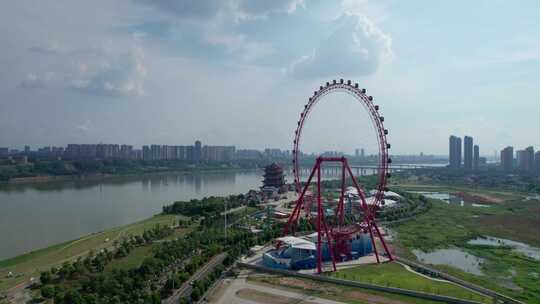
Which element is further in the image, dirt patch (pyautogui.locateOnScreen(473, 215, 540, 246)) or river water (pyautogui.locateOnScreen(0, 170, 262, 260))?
dirt patch (pyautogui.locateOnScreen(473, 215, 540, 246))

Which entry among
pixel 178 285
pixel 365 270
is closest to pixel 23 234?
pixel 178 285

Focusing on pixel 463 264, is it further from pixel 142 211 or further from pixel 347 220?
pixel 142 211

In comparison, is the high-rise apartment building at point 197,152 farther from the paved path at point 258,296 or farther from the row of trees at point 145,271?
the paved path at point 258,296

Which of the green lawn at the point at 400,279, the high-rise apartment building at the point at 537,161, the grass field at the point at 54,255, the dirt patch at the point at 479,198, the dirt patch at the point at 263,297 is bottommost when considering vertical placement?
the grass field at the point at 54,255

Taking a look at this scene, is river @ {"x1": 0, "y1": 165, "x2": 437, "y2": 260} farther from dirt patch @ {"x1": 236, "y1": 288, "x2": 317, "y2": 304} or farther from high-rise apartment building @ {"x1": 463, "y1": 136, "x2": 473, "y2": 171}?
high-rise apartment building @ {"x1": 463, "y1": 136, "x2": 473, "y2": 171}

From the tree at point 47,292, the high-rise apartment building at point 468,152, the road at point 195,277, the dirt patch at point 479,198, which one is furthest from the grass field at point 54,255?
the high-rise apartment building at point 468,152

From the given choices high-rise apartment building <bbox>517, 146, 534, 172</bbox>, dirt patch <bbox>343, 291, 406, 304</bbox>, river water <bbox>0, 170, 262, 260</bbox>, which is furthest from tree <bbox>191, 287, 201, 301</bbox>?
high-rise apartment building <bbox>517, 146, 534, 172</bbox>
